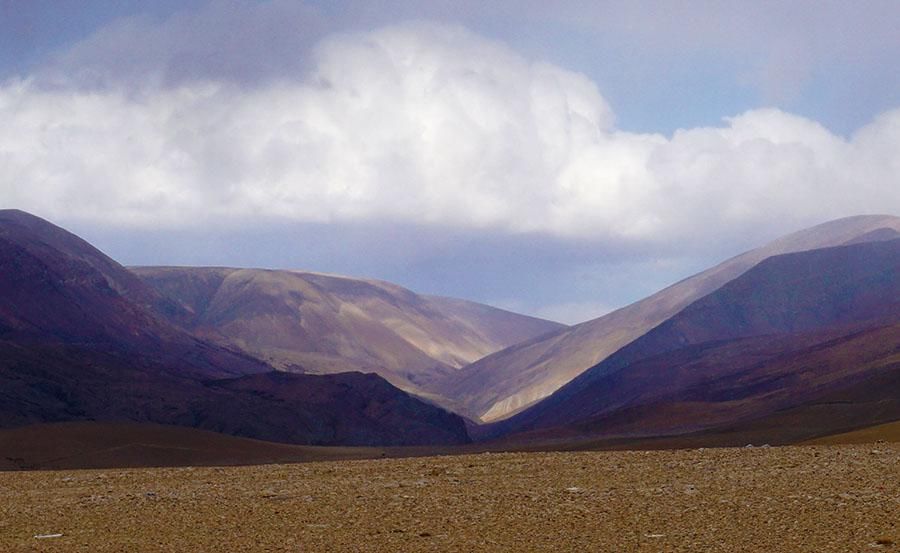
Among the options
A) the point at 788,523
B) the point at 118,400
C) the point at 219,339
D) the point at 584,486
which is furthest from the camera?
the point at 219,339

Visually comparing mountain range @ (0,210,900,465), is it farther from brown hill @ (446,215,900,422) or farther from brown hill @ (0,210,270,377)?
brown hill @ (446,215,900,422)

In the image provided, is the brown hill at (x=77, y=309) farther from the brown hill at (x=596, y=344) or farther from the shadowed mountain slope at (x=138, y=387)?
the brown hill at (x=596, y=344)

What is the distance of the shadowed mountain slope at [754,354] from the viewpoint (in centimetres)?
7506

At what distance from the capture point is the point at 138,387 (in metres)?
88.1

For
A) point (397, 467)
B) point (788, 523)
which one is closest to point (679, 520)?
point (788, 523)

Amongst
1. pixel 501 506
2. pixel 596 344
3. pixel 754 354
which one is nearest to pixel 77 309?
pixel 754 354

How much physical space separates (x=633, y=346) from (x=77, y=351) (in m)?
74.6

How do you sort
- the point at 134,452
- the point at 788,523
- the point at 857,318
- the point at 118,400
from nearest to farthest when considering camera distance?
the point at 788,523 < the point at 134,452 < the point at 118,400 < the point at 857,318

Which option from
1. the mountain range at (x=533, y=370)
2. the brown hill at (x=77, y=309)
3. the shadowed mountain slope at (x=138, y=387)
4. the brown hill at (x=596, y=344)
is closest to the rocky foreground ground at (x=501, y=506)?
the mountain range at (x=533, y=370)

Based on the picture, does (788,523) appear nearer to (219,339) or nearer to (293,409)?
(293,409)

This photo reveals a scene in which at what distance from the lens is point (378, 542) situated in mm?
12281

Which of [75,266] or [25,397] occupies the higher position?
[75,266]

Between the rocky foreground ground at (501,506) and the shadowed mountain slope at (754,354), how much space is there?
29.0 m

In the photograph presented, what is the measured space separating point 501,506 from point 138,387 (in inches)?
3066
